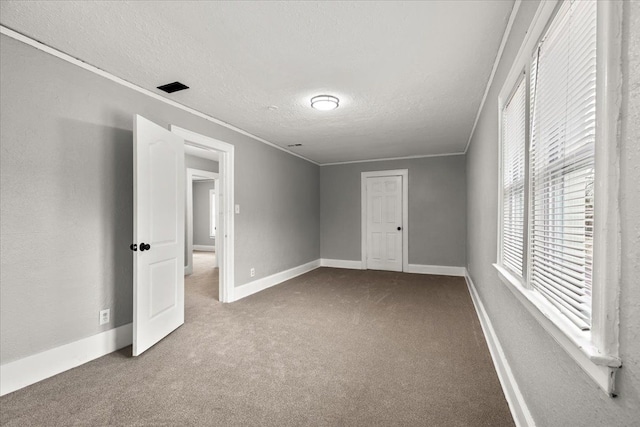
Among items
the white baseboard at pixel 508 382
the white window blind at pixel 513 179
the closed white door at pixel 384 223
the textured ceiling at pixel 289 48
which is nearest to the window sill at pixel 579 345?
the white window blind at pixel 513 179

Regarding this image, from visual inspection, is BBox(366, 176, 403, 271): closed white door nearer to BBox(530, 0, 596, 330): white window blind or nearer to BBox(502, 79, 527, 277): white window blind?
BBox(502, 79, 527, 277): white window blind

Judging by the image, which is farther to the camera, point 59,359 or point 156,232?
point 156,232

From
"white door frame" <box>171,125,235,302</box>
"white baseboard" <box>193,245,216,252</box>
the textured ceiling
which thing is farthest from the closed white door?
"white baseboard" <box>193,245,216,252</box>

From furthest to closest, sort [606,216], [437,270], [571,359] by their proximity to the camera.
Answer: [437,270]
[571,359]
[606,216]

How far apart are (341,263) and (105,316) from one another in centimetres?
476

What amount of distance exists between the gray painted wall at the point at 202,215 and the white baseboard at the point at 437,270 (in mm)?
6696

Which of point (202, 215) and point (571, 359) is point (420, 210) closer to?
point (571, 359)

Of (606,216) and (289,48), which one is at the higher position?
(289,48)

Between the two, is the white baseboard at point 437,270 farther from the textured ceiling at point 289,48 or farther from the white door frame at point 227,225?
the white door frame at point 227,225

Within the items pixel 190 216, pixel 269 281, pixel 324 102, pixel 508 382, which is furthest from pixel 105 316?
pixel 190 216

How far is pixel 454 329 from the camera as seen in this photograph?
120 inches

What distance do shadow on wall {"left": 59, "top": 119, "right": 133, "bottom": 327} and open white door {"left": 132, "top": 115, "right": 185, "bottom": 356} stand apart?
0.24 meters

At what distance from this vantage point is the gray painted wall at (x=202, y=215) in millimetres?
9961

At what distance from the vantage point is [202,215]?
1001cm
